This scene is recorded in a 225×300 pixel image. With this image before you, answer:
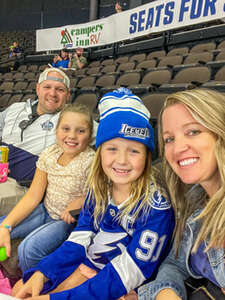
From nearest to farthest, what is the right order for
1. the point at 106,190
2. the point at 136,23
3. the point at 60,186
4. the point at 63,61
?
1. the point at 106,190
2. the point at 60,186
3. the point at 136,23
4. the point at 63,61

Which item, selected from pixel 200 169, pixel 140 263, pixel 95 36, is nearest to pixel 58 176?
pixel 140 263

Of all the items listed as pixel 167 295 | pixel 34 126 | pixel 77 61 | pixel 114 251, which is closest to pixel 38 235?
pixel 114 251

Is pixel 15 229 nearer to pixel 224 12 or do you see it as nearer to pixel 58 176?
pixel 58 176

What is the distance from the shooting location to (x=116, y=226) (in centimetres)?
90

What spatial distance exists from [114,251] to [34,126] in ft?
3.37

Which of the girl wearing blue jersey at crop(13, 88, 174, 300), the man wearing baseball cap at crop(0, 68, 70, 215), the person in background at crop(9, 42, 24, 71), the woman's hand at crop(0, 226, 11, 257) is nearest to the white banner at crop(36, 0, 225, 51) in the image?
the person in background at crop(9, 42, 24, 71)

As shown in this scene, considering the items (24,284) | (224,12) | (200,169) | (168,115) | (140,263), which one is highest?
(224,12)

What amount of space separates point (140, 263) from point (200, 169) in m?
0.32

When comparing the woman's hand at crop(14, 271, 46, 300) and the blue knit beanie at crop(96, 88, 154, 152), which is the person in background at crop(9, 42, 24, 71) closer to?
the blue knit beanie at crop(96, 88, 154, 152)

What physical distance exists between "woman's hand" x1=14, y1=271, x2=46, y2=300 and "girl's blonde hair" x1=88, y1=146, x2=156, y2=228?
24 centimetres

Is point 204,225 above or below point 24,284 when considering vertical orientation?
above

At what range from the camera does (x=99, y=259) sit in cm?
92

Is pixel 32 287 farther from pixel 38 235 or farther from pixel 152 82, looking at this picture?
pixel 152 82

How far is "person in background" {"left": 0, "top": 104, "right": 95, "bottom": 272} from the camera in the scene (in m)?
1.13
